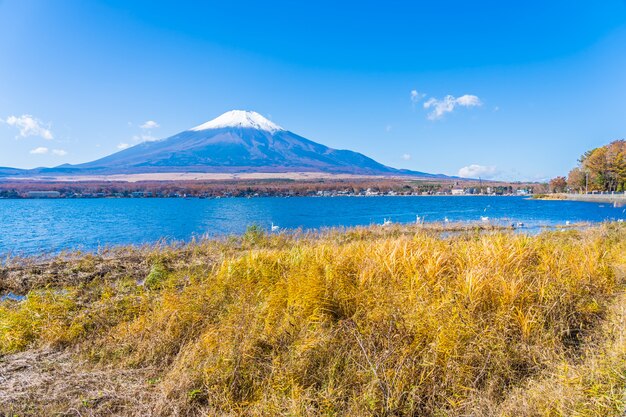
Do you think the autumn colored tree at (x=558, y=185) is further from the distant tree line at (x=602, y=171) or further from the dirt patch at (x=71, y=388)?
the dirt patch at (x=71, y=388)

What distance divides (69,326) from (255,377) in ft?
10.5

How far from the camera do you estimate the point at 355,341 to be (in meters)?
3.84

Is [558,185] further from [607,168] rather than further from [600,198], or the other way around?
[600,198]

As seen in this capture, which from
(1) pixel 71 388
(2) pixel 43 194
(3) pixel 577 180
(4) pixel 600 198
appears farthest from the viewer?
(2) pixel 43 194

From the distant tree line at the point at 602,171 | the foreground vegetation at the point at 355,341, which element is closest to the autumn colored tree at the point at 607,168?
the distant tree line at the point at 602,171

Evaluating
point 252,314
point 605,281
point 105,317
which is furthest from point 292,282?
point 605,281

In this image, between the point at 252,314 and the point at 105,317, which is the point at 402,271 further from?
the point at 105,317

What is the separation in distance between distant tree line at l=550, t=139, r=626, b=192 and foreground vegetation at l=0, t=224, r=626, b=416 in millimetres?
89996

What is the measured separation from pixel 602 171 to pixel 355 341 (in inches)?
3981

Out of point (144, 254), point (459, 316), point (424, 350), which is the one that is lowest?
point (144, 254)

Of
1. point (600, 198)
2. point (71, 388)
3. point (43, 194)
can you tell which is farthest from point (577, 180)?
point (43, 194)

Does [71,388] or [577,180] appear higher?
[577,180]

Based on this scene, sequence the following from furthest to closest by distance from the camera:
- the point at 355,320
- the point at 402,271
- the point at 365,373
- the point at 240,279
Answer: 1. the point at 240,279
2. the point at 402,271
3. the point at 355,320
4. the point at 365,373

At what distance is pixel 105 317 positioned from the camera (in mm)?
5102
